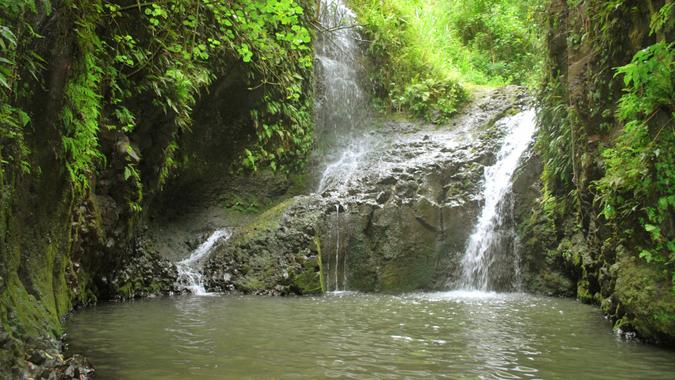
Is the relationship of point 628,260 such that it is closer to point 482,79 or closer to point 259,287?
point 259,287

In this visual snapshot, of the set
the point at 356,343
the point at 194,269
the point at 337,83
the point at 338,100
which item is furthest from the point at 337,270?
the point at 337,83

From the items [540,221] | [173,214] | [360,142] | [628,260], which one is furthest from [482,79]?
[628,260]

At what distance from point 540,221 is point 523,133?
2.91m

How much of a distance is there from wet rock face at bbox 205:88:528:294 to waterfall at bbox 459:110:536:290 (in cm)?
Answer: 18

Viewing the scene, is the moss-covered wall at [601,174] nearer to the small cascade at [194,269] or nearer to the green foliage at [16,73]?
the green foliage at [16,73]

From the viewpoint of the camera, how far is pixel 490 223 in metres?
11.0

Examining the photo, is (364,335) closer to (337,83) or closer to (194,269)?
(194,269)

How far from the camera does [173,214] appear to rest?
12406mm

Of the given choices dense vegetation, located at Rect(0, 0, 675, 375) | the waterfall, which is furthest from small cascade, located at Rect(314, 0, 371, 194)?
the waterfall

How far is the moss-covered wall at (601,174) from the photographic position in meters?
5.02

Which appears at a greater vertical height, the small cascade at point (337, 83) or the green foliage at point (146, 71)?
the small cascade at point (337, 83)

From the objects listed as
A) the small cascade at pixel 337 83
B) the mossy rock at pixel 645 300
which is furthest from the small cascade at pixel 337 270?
the mossy rock at pixel 645 300

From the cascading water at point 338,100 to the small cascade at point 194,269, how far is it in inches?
136

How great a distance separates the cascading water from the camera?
47.7 feet
